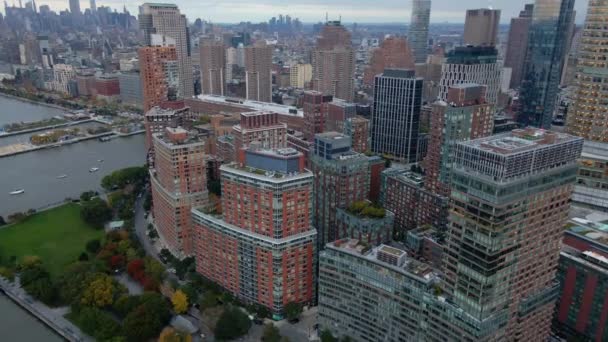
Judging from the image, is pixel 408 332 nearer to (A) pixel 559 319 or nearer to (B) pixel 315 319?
(B) pixel 315 319

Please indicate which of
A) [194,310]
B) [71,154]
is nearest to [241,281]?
[194,310]

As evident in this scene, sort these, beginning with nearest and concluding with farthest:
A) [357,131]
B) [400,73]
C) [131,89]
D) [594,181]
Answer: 1. [594,181]
2. [357,131]
3. [400,73]
4. [131,89]

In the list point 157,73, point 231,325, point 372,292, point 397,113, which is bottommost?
point 231,325

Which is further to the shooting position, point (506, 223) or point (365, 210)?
point (365, 210)

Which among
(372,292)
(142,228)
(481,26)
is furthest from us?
(481,26)

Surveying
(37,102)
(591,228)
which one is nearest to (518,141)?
(591,228)

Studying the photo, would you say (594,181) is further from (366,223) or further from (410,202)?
(366,223)

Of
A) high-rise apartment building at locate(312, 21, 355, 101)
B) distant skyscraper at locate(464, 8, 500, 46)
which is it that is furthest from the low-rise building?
distant skyscraper at locate(464, 8, 500, 46)
